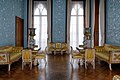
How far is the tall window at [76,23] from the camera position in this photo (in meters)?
11.7

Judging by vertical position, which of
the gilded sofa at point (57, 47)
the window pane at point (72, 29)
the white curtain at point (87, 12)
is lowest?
the gilded sofa at point (57, 47)

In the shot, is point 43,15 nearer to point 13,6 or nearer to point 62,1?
point 62,1

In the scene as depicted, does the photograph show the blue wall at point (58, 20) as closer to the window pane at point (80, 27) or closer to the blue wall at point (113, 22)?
the window pane at point (80, 27)

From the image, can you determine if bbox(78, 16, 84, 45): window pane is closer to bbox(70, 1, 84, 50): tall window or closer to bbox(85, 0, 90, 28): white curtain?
bbox(70, 1, 84, 50): tall window

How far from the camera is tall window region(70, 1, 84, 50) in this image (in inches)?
459

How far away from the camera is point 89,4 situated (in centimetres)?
1138

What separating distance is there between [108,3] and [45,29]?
4.62m

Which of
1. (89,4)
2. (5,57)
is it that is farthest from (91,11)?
(5,57)

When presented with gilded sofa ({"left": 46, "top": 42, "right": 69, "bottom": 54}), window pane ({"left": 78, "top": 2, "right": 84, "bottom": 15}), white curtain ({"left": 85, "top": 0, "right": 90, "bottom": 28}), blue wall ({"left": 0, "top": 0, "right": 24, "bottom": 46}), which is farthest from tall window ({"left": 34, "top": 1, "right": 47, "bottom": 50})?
blue wall ({"left": 0, "top": 0, "right": 24, "bottom": 46})

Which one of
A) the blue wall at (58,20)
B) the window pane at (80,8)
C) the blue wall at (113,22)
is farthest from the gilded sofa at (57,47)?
the blue wall at (113,22)

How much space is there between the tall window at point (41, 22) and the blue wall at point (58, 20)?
0.74 metres

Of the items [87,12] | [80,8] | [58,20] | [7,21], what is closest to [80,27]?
[87,12]

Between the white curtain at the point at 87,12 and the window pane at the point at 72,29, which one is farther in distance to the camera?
the window pane at the point at 72,29

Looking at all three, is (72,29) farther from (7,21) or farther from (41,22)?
(7,21)
